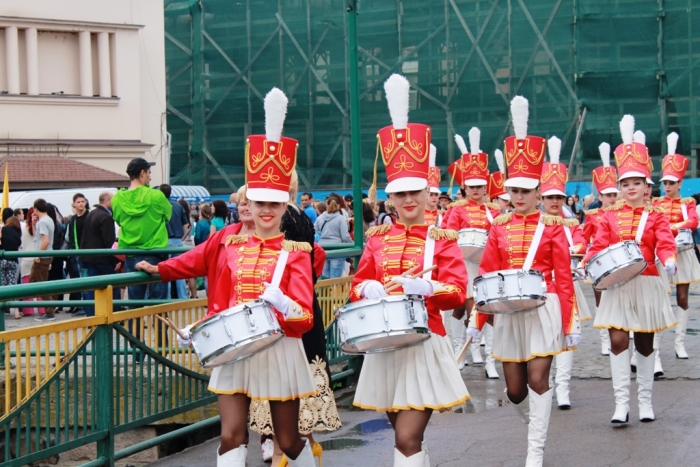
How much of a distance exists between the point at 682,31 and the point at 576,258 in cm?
1947

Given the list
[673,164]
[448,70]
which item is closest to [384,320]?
[673,164]

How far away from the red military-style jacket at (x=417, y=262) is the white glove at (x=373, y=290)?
0.38 feet

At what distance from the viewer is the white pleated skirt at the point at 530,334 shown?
7.10m

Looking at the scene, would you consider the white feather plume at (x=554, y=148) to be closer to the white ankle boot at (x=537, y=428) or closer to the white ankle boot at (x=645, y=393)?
the white ankle boot at (x=645, y=393)

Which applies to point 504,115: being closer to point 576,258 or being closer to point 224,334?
point 576,258

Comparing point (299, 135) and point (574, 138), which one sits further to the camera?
point (299, 135)

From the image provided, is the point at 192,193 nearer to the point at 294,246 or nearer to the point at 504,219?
the point at 504,219

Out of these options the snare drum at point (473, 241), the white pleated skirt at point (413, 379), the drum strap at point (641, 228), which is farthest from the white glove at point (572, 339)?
the snare drum at point (473, 241)

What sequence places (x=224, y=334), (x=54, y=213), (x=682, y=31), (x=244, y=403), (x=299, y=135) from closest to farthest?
(x=224, y=334) → (x=244, y=403) → (x=54, y=213) → (x=682, y=31) → (x=299, y=135)

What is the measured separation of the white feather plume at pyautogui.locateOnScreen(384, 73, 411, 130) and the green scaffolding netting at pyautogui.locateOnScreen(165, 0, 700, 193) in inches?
959

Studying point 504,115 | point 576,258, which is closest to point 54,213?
point 576,258

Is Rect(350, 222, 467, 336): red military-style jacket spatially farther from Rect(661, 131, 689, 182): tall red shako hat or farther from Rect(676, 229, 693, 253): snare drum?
Rect(661, 131, 689, 182): tall red shako hat

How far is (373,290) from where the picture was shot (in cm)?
546

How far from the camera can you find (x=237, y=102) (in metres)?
35.0
